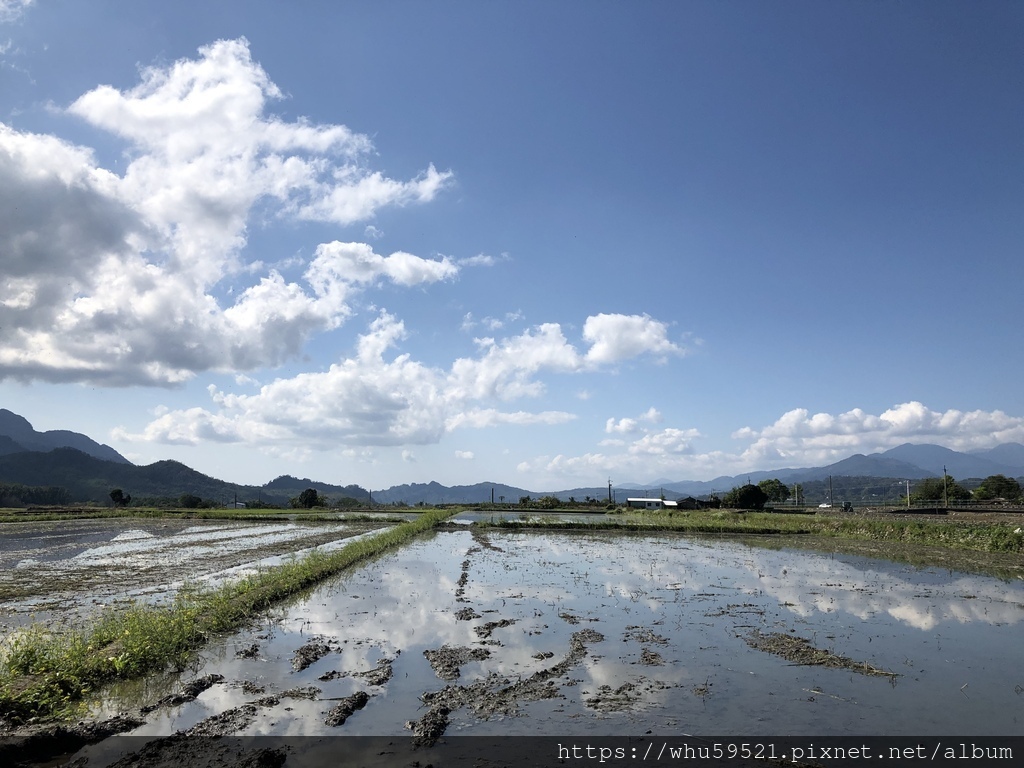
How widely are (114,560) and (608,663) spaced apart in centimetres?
1972

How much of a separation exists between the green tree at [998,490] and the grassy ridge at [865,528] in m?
32.6

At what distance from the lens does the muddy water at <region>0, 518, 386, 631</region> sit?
42.8ft

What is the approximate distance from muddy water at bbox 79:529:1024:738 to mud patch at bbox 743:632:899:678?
0.05 meters

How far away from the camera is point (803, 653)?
9.23 meters

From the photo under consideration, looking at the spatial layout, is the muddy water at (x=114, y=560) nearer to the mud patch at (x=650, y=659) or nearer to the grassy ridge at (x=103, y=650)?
the grassy ridge at (x=103, y=650)

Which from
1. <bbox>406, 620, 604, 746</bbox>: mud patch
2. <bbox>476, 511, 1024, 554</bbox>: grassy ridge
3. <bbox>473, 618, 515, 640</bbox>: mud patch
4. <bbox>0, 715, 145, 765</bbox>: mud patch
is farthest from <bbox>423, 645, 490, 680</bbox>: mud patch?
<bbox>476, 511, 1024, 554</bbox>: grassy ridge

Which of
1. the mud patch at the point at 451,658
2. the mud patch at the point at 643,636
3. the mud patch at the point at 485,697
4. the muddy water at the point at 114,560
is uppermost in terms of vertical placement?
the mud patch at the point at 485,697

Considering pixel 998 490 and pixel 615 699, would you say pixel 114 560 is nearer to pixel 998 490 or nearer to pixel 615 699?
pixel 615 699

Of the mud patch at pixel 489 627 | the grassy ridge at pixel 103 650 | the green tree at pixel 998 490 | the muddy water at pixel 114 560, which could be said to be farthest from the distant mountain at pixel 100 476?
the mud patch at pixel 489 627

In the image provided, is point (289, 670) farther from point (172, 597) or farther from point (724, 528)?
point (724, 528)

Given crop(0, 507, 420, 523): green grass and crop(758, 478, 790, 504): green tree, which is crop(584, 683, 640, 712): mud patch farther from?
crop(758, 478, 790, 504): green tree

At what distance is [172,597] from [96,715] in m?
7.51

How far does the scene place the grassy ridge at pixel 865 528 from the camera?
24.3m

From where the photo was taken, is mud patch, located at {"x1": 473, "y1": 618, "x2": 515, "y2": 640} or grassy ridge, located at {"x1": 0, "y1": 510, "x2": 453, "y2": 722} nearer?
grassy ridge, located at {"x1": 0, "y1": 510, "x2": 453, "y2": 722}
